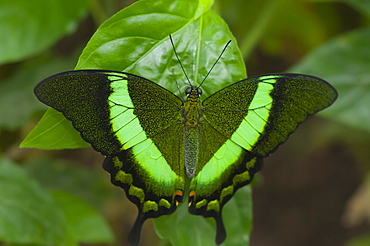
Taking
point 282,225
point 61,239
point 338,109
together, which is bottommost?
point 282,225

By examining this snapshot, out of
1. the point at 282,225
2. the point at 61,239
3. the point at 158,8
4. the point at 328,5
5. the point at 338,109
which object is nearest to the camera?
the point at 158,8

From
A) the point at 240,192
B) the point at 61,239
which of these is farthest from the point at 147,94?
the point at 61,239

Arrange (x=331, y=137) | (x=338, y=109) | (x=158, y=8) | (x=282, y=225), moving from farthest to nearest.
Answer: (x=282, y=225), (x=331, y=137), (x=338, y=109), (x=158, y=8)

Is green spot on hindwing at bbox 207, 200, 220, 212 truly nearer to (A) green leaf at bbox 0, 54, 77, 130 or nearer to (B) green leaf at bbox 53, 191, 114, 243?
(B) green leaf at bbox 53, 191, 114, 243

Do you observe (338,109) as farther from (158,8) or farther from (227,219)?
(158,8)

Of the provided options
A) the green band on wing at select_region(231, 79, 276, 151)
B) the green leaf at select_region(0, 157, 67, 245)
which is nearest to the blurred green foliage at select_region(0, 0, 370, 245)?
the green leaf at select_region(0, 157, 67, 245)

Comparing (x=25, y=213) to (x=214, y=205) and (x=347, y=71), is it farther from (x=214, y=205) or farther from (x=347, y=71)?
(x=347, y=71)

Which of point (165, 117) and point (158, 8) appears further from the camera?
point (165, 117)

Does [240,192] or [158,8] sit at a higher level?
[158,8]
